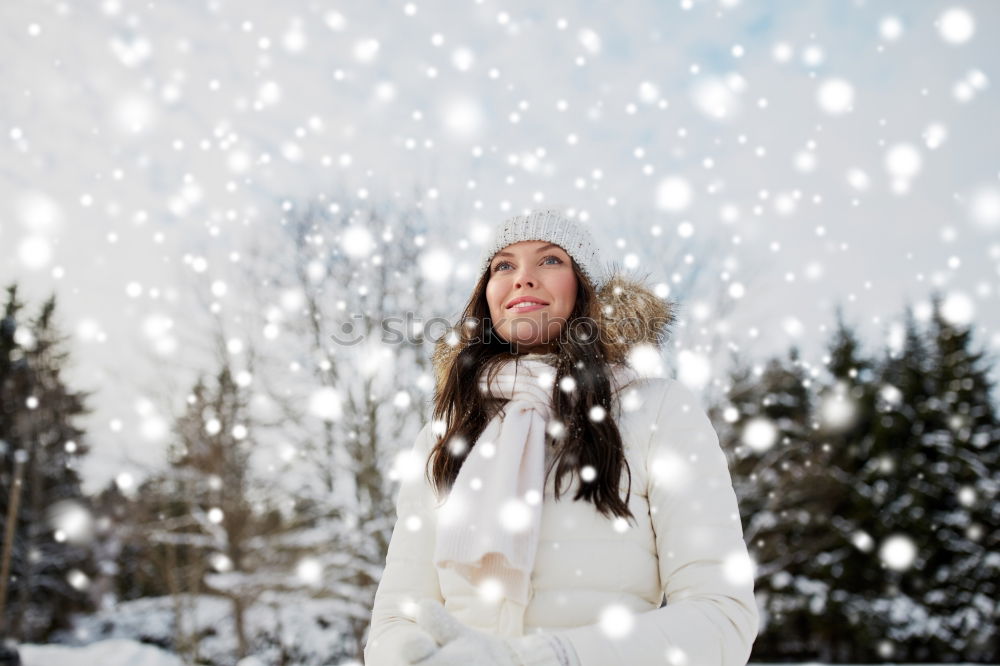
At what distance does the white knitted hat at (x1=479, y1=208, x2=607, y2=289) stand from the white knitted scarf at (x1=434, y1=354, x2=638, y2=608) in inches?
20.4

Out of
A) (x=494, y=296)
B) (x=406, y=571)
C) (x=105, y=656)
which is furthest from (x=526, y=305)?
(x=105, y=656)

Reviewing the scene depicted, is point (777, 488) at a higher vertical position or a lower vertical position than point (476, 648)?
higher

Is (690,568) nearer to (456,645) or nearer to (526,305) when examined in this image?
(456,645)

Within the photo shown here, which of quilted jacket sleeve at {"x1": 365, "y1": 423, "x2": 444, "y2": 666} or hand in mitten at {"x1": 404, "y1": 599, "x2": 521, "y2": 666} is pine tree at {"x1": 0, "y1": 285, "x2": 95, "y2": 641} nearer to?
quilted jacket sleeve at {"x1": 365, "y1": 423, "x2": 444, "y2": 666}

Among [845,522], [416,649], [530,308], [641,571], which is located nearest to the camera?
[416,649]

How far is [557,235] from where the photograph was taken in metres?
2.30

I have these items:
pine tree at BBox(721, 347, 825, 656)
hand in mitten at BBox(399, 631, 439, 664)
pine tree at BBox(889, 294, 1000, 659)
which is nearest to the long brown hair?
hand in mitten at BBox(399, 631, 439, 664)


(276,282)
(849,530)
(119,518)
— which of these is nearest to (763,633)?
(849,530)

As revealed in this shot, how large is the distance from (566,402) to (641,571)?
516 mm

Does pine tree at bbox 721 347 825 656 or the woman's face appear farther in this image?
pine tree at bbox 721 347 825 656

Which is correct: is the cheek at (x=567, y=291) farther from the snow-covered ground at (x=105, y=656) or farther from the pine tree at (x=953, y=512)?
the pine tree at (x=953, y=512)

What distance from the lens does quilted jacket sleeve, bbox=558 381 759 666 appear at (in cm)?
130

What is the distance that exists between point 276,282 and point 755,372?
9606 millimetres

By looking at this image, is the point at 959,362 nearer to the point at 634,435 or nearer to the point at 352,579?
the point at 352,579
